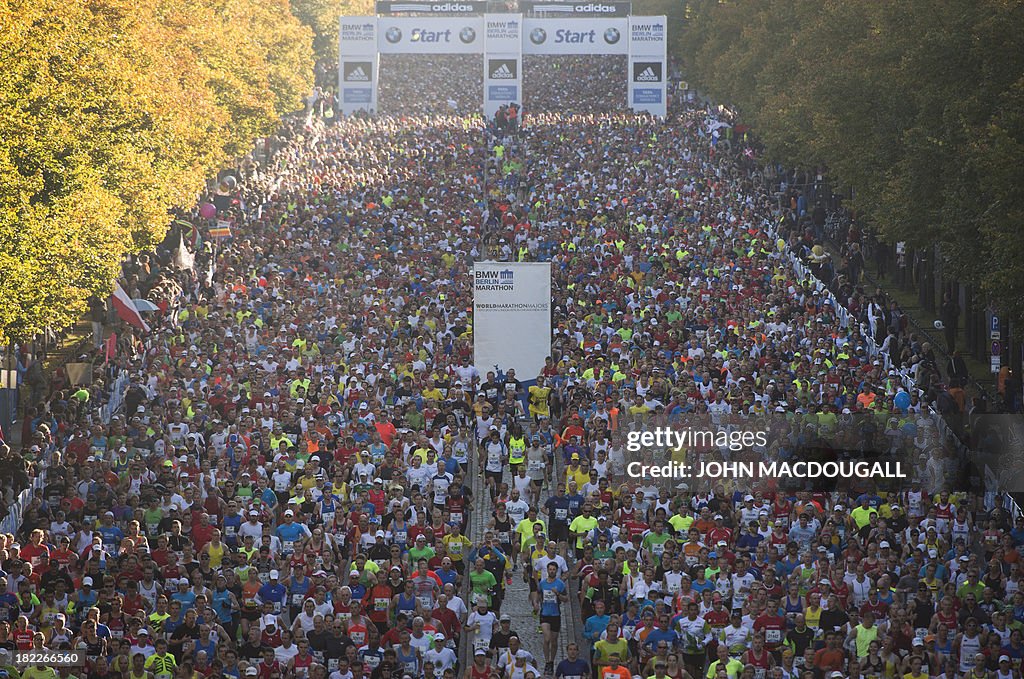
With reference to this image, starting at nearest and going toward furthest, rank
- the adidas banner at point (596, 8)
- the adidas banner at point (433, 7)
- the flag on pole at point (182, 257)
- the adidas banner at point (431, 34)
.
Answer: the flag on pole at point (182, 257), the adidas banner at point (431, 34), the adidas banner at point (433, 7), the adidas banner at point (596, 8)

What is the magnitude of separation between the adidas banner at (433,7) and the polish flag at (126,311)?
155 ft

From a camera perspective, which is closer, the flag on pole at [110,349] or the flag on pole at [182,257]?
the flag on pole at [110,349]

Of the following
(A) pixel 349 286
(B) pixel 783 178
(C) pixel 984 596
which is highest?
(B) pixel 783 178

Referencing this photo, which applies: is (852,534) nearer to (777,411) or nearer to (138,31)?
(777,411)

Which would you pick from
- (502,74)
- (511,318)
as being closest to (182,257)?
(511,318)

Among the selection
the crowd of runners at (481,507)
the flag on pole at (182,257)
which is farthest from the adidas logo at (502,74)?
the crowd of runners at (481,507)

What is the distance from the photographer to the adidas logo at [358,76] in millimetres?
77562

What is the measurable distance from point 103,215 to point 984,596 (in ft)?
69.5

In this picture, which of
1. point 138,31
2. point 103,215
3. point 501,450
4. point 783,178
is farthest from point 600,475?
point 783,178

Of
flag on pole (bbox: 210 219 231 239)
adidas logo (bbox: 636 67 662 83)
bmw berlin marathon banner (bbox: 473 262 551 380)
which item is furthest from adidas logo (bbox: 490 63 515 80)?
bmw berlin marathon banner (bbox: 473 262 551 380)

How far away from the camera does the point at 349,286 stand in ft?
135

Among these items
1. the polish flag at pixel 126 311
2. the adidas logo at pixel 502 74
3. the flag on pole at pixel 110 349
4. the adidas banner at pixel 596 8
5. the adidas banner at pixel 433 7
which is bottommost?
the flag on pole at pixel 110 349

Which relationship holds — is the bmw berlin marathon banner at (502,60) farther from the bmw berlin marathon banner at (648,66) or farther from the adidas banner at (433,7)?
the adidas banner at (433,7)

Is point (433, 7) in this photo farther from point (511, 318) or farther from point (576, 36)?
point (511, 318)
